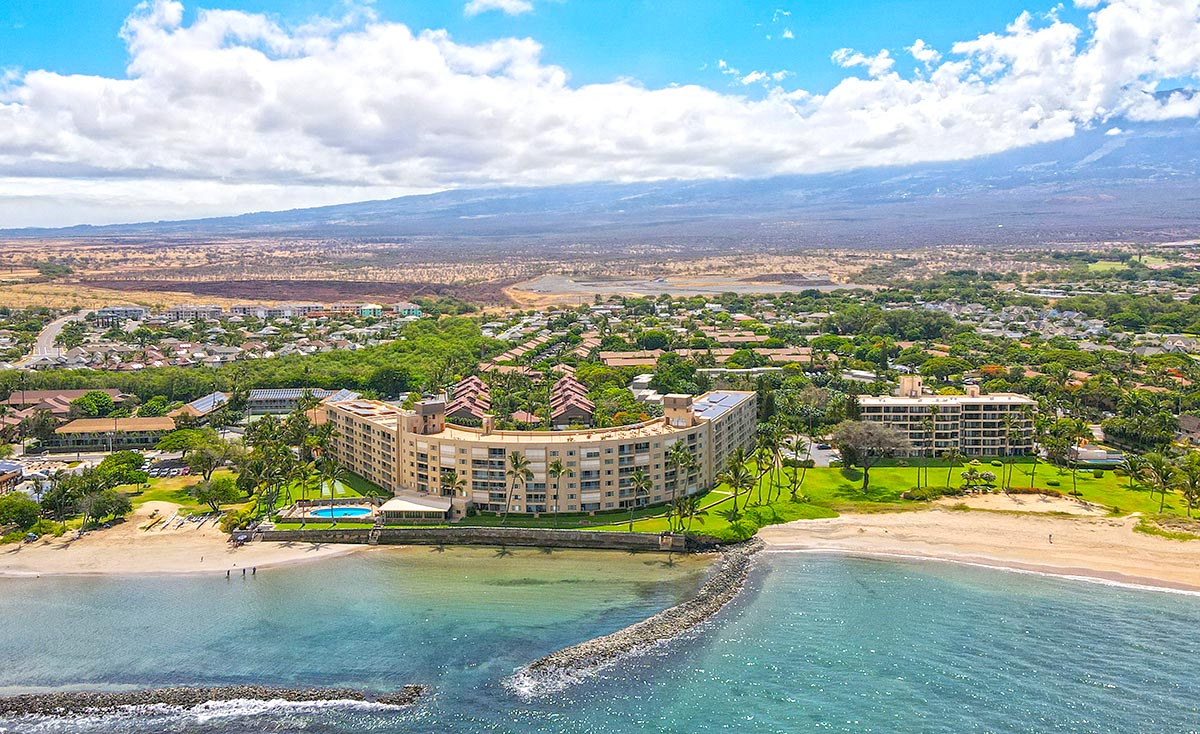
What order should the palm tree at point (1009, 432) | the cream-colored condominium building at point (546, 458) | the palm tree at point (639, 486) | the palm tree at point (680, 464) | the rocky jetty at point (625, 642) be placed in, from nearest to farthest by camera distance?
the rocky jetty at point (625, 642) < the palm tree at point (639, 486) < the cream-colored condominium building at point (546, 458) < the palm tree at point (680, 464) < the palm tree at point (1009, 432)

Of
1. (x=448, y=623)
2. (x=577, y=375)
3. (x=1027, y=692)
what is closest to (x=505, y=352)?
(x=577, y=375)

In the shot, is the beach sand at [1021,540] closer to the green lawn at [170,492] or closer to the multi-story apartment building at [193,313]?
the green lawn at [170,492]

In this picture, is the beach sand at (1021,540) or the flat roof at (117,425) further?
the flat roof at (117,425)

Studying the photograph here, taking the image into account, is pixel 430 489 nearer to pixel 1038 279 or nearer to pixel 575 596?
pixel 575 596

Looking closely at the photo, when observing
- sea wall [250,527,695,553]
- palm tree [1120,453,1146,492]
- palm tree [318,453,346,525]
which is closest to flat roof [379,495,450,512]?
sea wall [250,527,695,553]

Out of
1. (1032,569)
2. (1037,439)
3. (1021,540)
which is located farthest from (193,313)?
(1032,569)

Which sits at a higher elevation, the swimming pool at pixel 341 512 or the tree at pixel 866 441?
Answer: the tree at pixel 866 441

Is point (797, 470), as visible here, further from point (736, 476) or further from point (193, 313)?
point (193, 313)

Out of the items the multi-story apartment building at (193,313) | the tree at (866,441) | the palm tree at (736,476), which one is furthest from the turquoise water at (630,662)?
the multi-story apartment building at (193,313)
